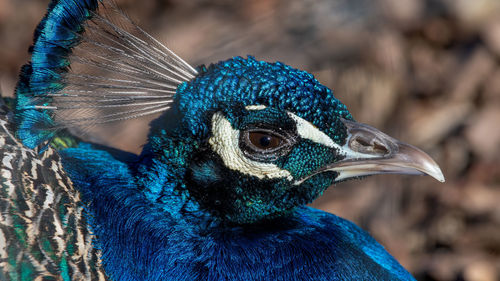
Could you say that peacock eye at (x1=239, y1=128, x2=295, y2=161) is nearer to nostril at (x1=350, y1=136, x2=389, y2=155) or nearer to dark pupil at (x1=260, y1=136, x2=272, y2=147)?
dark pupil at (x1=260, y1=136, x2=272, y2=147)

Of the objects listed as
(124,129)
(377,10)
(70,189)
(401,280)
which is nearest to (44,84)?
(70,189)

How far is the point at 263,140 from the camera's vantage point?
44.3 inches

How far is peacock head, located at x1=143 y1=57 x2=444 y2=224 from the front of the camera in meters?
1.12

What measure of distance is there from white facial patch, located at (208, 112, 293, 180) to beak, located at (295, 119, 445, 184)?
122 millimetres

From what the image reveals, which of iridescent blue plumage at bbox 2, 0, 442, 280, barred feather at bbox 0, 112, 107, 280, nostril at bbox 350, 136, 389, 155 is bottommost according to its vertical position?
barred feather at bbox 0, 112, 107, 280

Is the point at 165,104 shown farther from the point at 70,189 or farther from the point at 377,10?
the point at 377,10

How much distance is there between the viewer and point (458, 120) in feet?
8.89

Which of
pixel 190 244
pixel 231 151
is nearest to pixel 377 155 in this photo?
pixel 231 151

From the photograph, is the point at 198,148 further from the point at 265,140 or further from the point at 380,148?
the point at 380,148

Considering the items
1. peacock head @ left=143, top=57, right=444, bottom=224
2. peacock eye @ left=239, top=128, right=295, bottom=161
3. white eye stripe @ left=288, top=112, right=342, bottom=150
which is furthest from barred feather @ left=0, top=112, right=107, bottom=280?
white eye stripe @ left=288, top=112, right=342, bottom=150

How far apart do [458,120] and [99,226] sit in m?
2.05

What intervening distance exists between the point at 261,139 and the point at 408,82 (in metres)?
1.89

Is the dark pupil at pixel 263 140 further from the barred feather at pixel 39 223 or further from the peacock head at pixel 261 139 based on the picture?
the barred feather at pixel 39 223

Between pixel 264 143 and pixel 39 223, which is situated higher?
pixel 264 143
